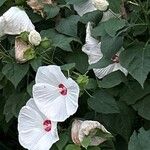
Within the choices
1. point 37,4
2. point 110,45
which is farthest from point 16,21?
point 110,45

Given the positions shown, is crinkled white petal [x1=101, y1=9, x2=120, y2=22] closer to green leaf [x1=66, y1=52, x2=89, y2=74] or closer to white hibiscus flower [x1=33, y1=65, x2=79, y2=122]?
green leaf [x1=66, y1=52, x2=89, y2=74]

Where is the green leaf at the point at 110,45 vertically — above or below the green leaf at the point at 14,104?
above

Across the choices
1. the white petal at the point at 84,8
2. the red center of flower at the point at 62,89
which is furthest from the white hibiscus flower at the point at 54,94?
the white petal at the point at 84,8

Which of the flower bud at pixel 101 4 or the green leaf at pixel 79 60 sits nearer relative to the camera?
the flower bud at pixel 101 4

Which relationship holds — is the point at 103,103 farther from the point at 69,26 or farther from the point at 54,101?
the point at 69,26

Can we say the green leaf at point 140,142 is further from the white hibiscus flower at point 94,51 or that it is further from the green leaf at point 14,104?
the green leaf at point 14,104

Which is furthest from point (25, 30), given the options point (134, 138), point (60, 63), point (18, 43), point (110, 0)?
point (134, 138)
